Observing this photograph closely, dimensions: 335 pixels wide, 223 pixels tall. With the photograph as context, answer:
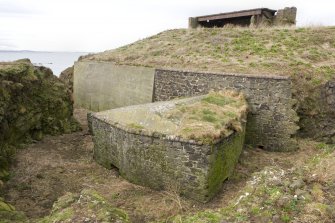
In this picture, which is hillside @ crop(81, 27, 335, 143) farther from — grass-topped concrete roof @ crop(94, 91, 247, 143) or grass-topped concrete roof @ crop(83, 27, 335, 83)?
grass-topped concrete roof @ crop(94, 91, 247, 143)

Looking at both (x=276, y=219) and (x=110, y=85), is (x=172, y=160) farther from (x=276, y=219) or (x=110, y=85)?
(x=110, y=85)

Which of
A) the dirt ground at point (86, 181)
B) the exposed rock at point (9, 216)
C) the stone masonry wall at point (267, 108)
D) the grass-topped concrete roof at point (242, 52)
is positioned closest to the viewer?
the exposed rock at point (9, 216)

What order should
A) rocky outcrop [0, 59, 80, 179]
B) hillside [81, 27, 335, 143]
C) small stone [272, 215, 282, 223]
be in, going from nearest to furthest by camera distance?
small stone [272, 215, 282, 223]
rocky outcrop [0, 59, 80, 179]
hillside [81, 27, 335, 143]

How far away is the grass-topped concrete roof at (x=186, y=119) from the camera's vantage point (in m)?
8.67

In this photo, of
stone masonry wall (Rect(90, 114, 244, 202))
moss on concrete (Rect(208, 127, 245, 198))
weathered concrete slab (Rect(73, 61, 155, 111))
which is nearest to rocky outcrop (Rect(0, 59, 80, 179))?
weathered concrete slab (Rect(73, 61, 155, 111))

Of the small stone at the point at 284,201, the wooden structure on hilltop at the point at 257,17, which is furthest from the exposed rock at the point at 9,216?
the wooden structure on hilltop at the point at 257,17

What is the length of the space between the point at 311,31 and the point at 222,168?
1179cm

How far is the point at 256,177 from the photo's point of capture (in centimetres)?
804

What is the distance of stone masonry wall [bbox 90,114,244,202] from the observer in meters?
8.39

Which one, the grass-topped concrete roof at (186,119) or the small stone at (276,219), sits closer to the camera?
the small stone at (276,219)

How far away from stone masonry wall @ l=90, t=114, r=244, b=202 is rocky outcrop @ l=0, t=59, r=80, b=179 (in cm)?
357

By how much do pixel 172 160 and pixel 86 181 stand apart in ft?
9.60

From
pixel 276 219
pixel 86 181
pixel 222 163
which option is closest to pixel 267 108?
pixel 222 163

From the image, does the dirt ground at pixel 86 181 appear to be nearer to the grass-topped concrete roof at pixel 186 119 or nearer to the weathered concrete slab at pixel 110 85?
the grass-topped concrete roof at pixel 186 119
